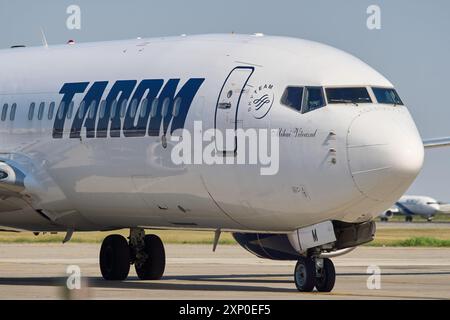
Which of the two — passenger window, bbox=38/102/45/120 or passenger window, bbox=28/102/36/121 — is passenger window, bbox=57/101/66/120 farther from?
passenger window, bbox=28/102/36/121

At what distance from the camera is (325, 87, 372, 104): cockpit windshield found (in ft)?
81.4

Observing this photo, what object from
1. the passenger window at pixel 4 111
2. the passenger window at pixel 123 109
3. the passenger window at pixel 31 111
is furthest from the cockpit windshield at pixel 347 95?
the passenger window at pixel 4 111

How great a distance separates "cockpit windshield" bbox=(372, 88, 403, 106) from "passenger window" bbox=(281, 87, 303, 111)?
1.47 metres

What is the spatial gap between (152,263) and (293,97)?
7949 mm

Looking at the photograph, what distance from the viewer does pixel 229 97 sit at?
25.6m

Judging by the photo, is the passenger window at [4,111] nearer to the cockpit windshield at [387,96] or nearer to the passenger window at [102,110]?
the passenger window at [102,110]

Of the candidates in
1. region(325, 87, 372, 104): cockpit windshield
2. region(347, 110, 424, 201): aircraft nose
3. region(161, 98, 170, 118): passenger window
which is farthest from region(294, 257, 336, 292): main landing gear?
region(161, 98, 170, 118): passenger window

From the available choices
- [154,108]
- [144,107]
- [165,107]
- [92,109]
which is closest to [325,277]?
[165,107]

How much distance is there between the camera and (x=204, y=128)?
1014 inches

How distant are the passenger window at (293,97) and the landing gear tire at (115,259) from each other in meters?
7.44

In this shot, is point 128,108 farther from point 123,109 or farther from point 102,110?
point 102,110

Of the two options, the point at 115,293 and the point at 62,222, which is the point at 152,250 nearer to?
the point at 62,222
